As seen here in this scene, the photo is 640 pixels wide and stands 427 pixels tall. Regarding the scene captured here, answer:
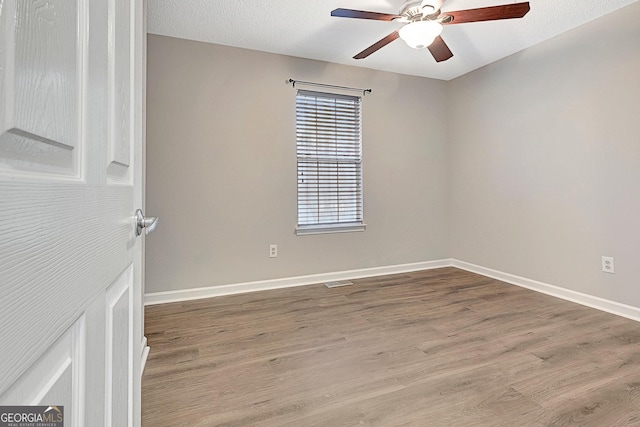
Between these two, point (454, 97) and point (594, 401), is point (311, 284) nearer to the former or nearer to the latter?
point (594, 401)

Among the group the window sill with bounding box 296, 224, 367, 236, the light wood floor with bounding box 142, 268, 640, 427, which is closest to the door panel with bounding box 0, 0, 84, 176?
the light wood floor with bounding box 142, 268, 640, 427

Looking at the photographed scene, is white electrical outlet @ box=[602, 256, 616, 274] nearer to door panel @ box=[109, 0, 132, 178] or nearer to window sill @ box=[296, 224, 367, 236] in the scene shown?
window sill @ box=[296, 224, 367, 236]

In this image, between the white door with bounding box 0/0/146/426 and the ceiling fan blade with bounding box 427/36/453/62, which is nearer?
the white door with bounding box 0/0/146/426

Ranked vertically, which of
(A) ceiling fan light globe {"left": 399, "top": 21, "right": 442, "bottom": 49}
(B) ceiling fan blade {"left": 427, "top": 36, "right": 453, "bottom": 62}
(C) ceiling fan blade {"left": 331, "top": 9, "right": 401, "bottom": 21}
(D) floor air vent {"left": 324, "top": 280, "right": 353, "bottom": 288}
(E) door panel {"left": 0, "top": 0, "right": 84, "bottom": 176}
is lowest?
(D) floor air vent {"left": 324, "top": 280, "right": 353, "bottom": 288}

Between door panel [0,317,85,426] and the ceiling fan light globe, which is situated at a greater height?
the ceiling fan light globe

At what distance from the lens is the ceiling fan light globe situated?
207 cm

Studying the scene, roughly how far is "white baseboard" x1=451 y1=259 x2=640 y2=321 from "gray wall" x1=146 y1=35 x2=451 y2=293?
846 mm

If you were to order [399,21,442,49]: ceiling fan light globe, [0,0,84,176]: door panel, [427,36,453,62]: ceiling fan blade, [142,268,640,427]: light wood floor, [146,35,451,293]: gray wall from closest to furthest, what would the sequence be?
[0,0,84,176]: door panel < [142,268,640,427]: light wood floor < [399,21,442,49]: ceiling fan light globe < [427,36,453,62]: ceiling fan blade < [146,35,451,293]: gray wall

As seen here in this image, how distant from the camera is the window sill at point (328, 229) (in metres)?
3.33

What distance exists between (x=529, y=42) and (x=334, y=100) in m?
2.00

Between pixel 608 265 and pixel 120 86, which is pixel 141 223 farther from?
pixel 608 265

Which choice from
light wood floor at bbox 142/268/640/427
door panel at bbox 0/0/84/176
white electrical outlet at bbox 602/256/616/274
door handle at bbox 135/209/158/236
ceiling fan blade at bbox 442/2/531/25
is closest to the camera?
door panel at bbox 0/0/84/176

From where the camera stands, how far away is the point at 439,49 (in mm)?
2475

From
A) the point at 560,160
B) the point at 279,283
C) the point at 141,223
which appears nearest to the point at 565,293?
the point at 560,160
